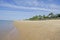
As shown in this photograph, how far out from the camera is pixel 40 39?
11.0 ft

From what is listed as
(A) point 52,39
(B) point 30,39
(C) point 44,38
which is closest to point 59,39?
(A) point 52,39

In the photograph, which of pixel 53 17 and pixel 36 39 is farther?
pixel 53 17

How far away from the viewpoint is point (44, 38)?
3.43m

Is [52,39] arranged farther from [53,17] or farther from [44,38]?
[53,17]

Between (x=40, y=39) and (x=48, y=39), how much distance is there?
0.19 meters

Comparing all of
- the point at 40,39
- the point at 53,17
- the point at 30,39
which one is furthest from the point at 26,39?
the point at 53,17

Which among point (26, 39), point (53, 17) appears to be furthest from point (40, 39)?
point (53, 17)

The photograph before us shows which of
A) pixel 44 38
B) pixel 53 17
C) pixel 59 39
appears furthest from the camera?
pixel 53 17

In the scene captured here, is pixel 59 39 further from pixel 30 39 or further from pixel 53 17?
pixel 53 17

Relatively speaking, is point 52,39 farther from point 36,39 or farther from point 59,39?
point 36,39

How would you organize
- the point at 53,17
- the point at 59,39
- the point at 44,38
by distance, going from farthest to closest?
1. the point at 53,17
2. the point at 44,38
3. the point at 59,39

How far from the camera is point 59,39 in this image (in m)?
3.21

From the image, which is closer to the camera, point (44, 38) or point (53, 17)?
point (44, 38)

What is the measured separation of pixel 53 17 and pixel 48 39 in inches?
265
